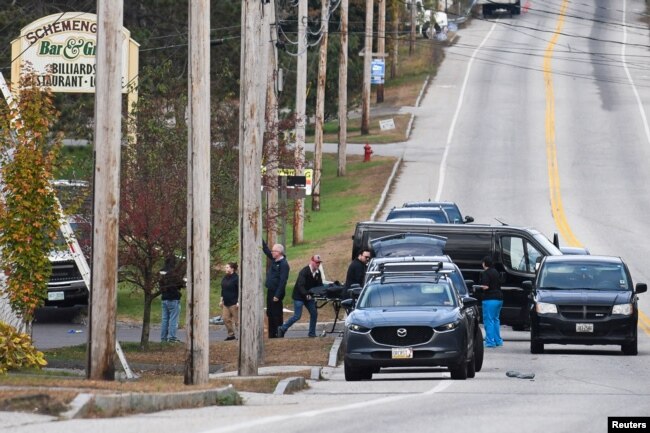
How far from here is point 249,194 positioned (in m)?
22.9

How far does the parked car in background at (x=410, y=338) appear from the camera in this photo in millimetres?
21438

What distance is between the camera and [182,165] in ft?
99.9

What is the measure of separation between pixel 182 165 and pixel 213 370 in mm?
6233

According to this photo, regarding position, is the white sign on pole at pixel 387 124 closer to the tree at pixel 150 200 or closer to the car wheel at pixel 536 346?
the tree at pixel 150 200

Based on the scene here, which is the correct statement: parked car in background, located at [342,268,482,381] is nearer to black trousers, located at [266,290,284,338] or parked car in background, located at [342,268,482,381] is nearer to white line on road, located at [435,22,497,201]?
black trousers, located at [266,290,284,338]

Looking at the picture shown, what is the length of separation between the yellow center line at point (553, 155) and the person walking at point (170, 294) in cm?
1758

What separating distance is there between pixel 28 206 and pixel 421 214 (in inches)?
646

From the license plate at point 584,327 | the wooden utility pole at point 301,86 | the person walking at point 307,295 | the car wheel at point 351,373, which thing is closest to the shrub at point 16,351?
the car wheel at point 351,373

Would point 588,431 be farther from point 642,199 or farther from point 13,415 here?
point 642,199

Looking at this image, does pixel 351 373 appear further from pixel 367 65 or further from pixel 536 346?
pixel 367 65

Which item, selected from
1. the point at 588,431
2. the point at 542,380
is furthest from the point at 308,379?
the point at 588,431

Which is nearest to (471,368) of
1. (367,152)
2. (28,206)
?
(28,206)

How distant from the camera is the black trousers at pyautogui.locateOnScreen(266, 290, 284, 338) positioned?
3119 cm

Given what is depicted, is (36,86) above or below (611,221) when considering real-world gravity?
above
